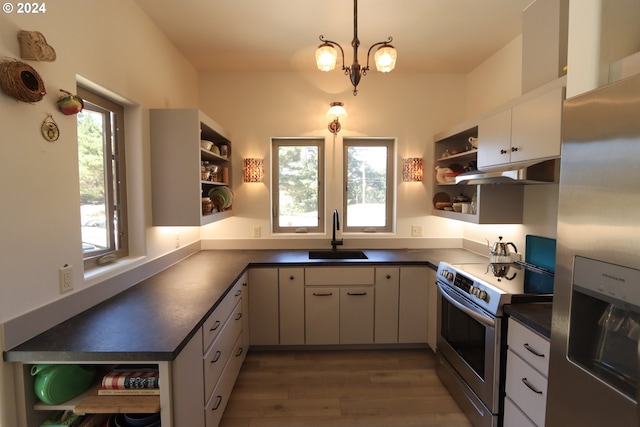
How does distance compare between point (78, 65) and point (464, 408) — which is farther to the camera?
point (464, 408)

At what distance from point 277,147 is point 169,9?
1443 millimetres

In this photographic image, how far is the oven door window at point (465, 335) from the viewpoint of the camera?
1.69 m

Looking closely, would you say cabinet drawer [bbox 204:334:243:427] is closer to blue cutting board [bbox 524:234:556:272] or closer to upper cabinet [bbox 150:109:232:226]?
upper cabinet [bbox 150:109:232:226]

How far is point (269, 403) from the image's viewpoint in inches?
77.4

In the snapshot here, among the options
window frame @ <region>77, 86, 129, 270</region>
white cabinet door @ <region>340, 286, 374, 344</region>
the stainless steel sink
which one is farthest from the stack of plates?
white cabinet door @ <region>340, 286, 374, 344</region>

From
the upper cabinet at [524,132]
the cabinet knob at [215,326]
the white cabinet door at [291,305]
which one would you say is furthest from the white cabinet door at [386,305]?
the cabinet knob at [215,326]

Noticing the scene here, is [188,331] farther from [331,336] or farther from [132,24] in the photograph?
[132,24]

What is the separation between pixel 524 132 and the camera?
179 centimetres

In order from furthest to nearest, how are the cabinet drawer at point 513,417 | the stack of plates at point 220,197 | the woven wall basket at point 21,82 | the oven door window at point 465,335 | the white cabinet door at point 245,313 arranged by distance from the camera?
the stack of plates at point 220,197, the white cabinet door at point 245,313, the oven door window at point 465,335, the cabinet drawer at point 513,417, the woven wall basket at point 21,82

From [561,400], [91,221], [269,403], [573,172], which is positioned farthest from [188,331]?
[573,172]

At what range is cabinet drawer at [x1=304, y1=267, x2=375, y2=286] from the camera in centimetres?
251

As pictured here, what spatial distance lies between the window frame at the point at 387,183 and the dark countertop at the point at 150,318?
68cm

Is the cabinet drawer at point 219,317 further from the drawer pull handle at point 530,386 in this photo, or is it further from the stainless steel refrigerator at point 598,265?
the drawer pull handle at point 530,386

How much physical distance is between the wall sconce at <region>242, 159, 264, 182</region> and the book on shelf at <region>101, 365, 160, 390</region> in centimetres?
207
